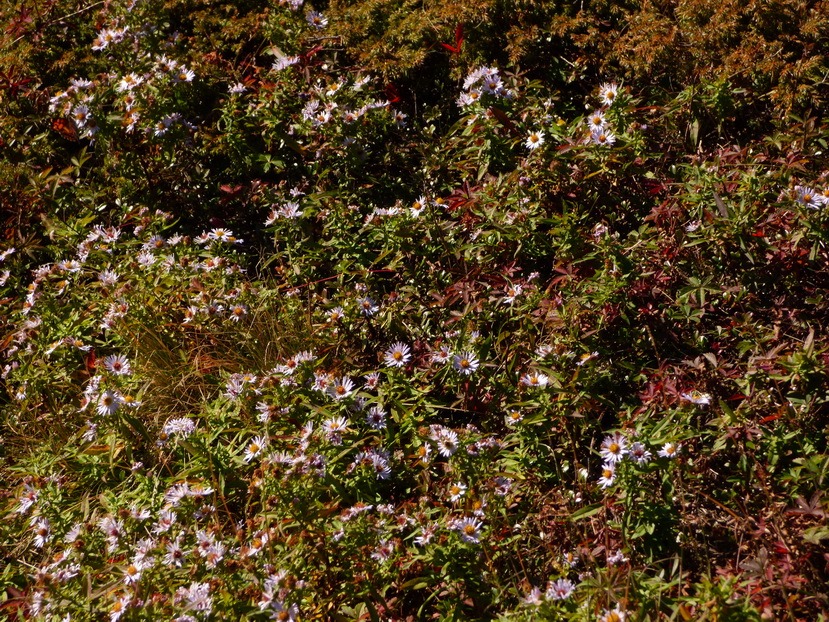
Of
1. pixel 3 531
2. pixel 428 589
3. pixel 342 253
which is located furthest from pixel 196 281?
pixel 428 589

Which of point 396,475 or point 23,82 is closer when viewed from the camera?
point 396,475

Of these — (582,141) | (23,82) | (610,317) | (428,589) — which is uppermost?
(23,82)

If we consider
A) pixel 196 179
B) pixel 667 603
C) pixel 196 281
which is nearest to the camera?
pixel 667 603

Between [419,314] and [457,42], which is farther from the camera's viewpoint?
[457,42]

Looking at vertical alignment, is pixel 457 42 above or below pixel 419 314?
above

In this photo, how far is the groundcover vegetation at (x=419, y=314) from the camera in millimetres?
2258

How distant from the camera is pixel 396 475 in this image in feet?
8.60

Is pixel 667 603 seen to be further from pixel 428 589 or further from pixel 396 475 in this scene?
pixel 396 475

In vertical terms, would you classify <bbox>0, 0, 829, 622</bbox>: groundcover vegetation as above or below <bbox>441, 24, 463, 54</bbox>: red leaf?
below

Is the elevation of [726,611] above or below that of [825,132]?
below

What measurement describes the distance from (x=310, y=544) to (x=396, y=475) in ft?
1.42

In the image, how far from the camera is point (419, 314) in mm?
3070

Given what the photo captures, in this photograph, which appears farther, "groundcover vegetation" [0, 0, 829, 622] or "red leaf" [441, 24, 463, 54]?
"red leaf" [441, 24, 463, 54]

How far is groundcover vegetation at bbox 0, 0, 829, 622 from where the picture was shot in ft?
7.41
